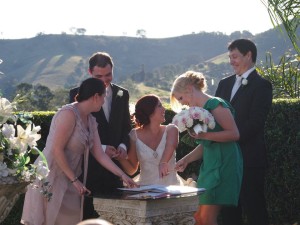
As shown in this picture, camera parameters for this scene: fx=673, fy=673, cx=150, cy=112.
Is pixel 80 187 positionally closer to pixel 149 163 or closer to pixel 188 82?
pixel 149 163

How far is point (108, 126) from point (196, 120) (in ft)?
3.54

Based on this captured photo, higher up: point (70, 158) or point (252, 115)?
point (252, 115)

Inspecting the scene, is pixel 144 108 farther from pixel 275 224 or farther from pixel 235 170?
pixel 275 224

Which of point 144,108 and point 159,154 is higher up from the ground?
point 144,108

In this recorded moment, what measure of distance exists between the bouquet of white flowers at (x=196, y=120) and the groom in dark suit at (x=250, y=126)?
0.73 meters

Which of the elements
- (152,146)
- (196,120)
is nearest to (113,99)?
(152,146)

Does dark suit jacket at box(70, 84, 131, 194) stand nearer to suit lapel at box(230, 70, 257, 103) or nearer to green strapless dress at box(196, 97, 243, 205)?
green strapless dress at box(196, 97, 243, 205)

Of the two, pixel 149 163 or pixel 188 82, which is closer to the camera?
pixel 188 82

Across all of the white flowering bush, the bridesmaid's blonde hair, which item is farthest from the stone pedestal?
the bridesmaid's blonde hair

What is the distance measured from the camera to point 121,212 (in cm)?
493

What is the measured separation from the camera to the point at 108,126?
20.5 ft

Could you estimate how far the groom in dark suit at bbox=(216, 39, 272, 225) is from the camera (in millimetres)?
6156

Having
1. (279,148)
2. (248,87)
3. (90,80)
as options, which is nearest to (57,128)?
(90,80)

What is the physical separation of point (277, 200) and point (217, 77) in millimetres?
93251
